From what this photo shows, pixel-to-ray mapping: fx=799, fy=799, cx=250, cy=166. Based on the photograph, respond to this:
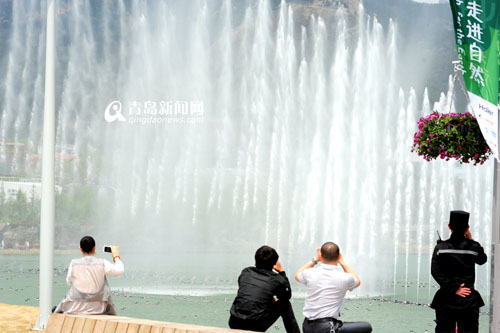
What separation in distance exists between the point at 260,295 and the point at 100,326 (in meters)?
1.34

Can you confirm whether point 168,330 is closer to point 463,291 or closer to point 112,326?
point 112,326

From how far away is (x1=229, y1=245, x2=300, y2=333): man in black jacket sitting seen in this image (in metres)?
6.35

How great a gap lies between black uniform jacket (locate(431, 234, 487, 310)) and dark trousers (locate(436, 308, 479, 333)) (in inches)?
1.8

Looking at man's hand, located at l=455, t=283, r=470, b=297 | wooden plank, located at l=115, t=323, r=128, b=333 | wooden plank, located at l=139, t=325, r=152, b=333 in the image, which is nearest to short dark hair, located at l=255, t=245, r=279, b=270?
wooden plank, located at l=139, t=325, r=152, b=333

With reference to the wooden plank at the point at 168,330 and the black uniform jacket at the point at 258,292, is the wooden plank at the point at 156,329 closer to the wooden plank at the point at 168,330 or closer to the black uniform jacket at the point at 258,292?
the wooden plank at the point at 168,330

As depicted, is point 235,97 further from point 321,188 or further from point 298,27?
point 298,27

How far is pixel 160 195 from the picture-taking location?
28.8 meters

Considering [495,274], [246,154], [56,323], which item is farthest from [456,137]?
[246,154]

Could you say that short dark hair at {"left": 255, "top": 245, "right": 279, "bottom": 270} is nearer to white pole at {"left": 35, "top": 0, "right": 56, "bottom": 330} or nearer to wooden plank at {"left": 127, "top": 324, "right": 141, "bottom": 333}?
wooden plank at {"left": 127, "top": 324, "right": 141, "bottom": 333}

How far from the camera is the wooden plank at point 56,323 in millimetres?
6750

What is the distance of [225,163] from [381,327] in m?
21.8

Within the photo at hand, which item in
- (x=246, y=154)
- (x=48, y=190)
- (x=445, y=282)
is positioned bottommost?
(x=445, y=282)

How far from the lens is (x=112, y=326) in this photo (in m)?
6.40

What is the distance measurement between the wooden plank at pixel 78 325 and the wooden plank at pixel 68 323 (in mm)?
31
